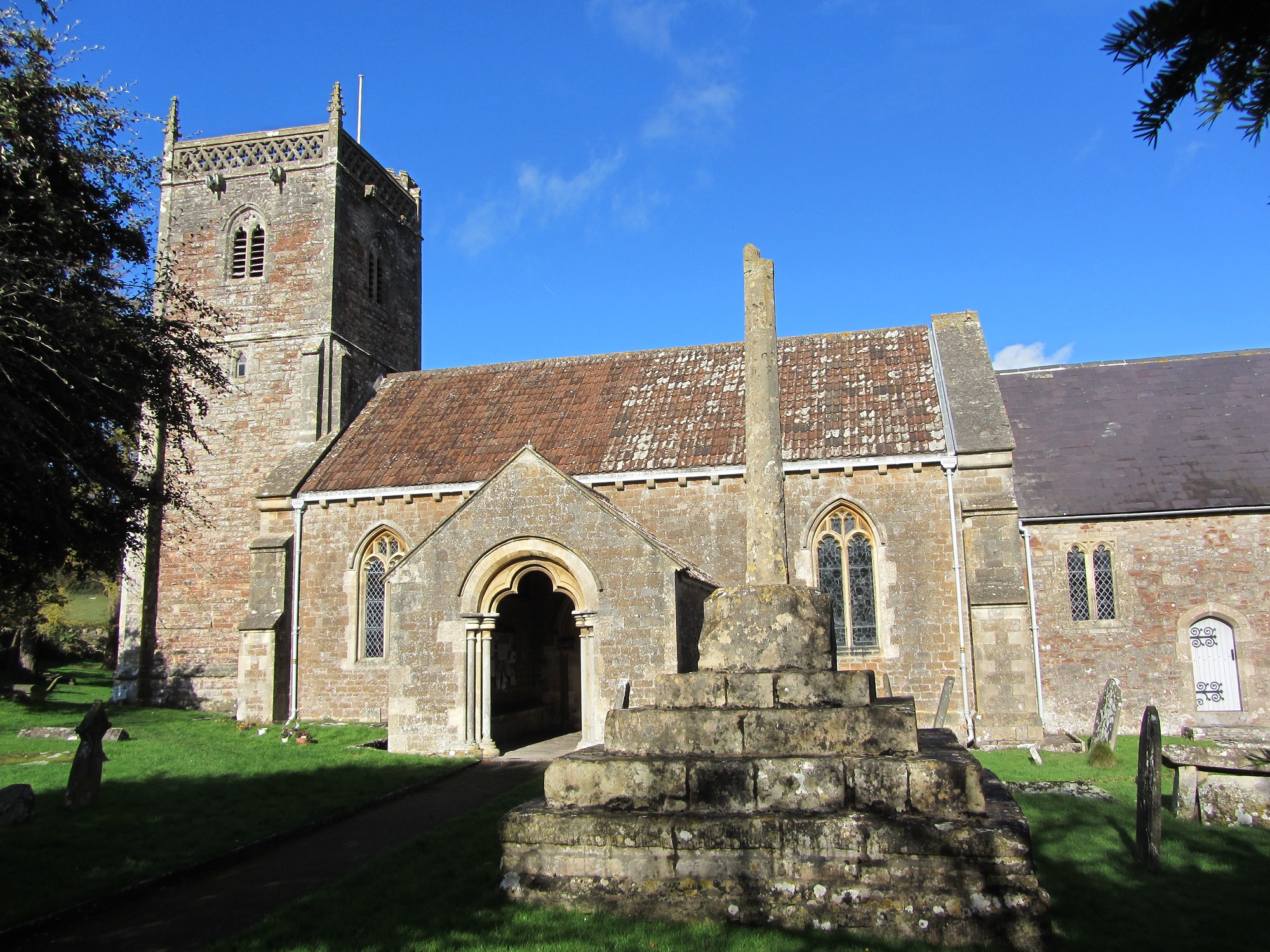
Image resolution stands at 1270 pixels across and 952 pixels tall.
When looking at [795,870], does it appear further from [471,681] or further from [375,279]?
[375,279]

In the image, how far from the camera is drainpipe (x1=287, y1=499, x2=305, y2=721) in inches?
816

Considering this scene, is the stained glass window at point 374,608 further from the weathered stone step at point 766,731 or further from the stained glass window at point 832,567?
the weathered stone step at point 766,731

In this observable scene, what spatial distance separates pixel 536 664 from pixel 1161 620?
46.5 feet

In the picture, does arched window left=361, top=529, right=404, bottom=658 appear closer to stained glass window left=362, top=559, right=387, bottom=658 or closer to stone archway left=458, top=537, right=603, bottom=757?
stained glass window left=362, top=559, right=387, bottom=658

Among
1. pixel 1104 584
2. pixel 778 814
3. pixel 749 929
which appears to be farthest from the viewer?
pixel 1104 584

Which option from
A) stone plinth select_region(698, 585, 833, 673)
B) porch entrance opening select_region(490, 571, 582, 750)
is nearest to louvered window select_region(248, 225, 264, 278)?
porch entrance opening select_region(490, 571, 582, 750)

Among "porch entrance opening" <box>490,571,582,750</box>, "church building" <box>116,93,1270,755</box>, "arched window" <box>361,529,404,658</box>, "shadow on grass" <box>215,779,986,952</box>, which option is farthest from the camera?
"arched window" <box>361,529,404,658</box>

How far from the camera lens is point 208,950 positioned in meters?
6.56

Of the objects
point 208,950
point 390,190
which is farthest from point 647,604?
point 390,190

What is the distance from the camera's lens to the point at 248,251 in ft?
86.3

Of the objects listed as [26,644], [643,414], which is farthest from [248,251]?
[26,644]

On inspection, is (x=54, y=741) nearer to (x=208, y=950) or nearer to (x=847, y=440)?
(x=208, y=950)

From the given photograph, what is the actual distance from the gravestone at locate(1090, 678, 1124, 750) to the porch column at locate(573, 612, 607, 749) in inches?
325

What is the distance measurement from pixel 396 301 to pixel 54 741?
1721cm
